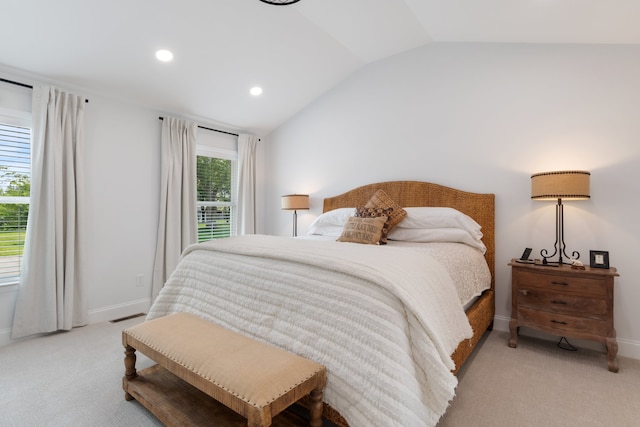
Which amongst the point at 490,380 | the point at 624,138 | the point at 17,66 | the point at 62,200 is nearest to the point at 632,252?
the point at 624,138

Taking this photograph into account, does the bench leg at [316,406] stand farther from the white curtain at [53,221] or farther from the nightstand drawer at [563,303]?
the white curtain at [53,221]

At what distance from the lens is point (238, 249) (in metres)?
2.03

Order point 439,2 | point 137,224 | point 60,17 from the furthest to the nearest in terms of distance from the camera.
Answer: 1. point 137,224
2. point 439,2
3. point 60,17

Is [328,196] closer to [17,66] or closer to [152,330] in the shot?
[152,330]

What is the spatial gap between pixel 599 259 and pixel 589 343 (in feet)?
2.30

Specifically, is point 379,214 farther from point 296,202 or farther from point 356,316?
point 356,316

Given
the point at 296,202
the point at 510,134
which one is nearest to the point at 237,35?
the point at 296,202

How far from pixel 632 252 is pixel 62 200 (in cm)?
456

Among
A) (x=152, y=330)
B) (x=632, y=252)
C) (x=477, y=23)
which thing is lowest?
(x=152, y=330)

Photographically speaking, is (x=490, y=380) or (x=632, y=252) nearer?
(x=490, y=380)

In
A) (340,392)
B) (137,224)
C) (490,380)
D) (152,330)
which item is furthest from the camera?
(137,224)

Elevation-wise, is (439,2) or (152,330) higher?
(439,2)

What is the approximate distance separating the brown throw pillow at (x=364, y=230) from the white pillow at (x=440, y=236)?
0.98 feet

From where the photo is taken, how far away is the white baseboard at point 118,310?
3.07 m
